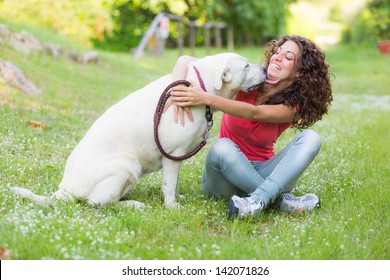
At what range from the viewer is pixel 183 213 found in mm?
4051

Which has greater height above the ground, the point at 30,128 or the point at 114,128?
the point at 114,128

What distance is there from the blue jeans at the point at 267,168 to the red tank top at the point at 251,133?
0.22m

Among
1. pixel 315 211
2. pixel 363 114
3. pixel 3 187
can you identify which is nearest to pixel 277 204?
pixel 315 211

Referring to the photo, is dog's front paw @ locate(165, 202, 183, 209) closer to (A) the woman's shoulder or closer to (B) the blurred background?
(A) the woman's shoulder

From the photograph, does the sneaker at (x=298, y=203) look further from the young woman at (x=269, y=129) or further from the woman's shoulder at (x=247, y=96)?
the woman's shoulder at (x=247, y=96)

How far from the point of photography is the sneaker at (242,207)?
157 inches

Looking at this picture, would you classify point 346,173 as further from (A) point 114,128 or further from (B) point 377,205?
(A) point 114,128

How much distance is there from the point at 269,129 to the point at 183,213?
1133 millimetres

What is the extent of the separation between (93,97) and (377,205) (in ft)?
22.2

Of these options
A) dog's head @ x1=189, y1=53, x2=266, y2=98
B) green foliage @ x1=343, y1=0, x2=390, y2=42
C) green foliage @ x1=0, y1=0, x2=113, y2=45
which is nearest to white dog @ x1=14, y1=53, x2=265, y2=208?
dog's head @ x1=189, y1=53, x2=266, y2=98

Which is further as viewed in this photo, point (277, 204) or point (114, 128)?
point (277, 204)

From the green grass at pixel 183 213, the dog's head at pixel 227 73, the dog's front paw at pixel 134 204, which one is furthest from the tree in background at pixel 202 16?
the dog's front paw at pixel 134 204
